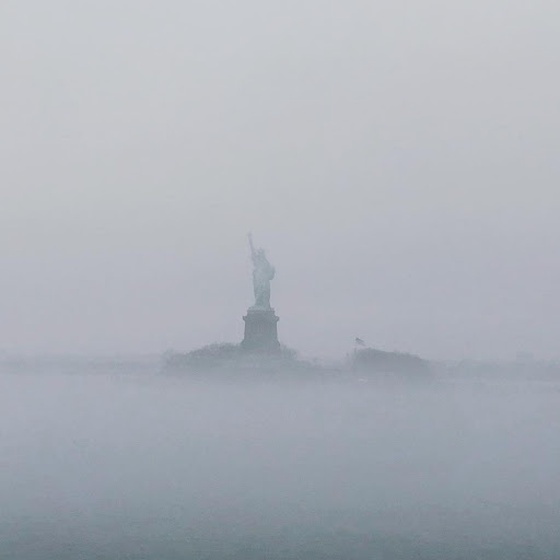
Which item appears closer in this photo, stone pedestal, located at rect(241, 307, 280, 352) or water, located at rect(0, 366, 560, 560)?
water, located at rect(0, 366, 560, 560)

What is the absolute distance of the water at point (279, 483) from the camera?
28141 mm

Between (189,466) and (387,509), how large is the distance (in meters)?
13.1

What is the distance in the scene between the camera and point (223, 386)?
360ft

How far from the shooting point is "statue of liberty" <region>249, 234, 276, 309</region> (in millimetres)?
86688

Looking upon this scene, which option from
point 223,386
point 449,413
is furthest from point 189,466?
point 223,386

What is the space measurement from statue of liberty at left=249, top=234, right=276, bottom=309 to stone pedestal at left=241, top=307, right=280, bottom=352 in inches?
27.4

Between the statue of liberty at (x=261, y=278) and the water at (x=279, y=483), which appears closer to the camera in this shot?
the water at (x=279, y=483)

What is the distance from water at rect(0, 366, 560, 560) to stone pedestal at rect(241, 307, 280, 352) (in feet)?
25.6

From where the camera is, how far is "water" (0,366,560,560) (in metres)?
28.1

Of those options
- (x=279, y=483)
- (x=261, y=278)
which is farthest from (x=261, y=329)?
(x=279, y=483)

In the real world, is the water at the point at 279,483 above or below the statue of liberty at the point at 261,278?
below

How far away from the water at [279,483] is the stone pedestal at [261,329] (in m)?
7.82

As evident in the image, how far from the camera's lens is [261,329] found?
87312mm

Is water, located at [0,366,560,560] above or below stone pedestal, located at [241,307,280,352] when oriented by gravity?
below
